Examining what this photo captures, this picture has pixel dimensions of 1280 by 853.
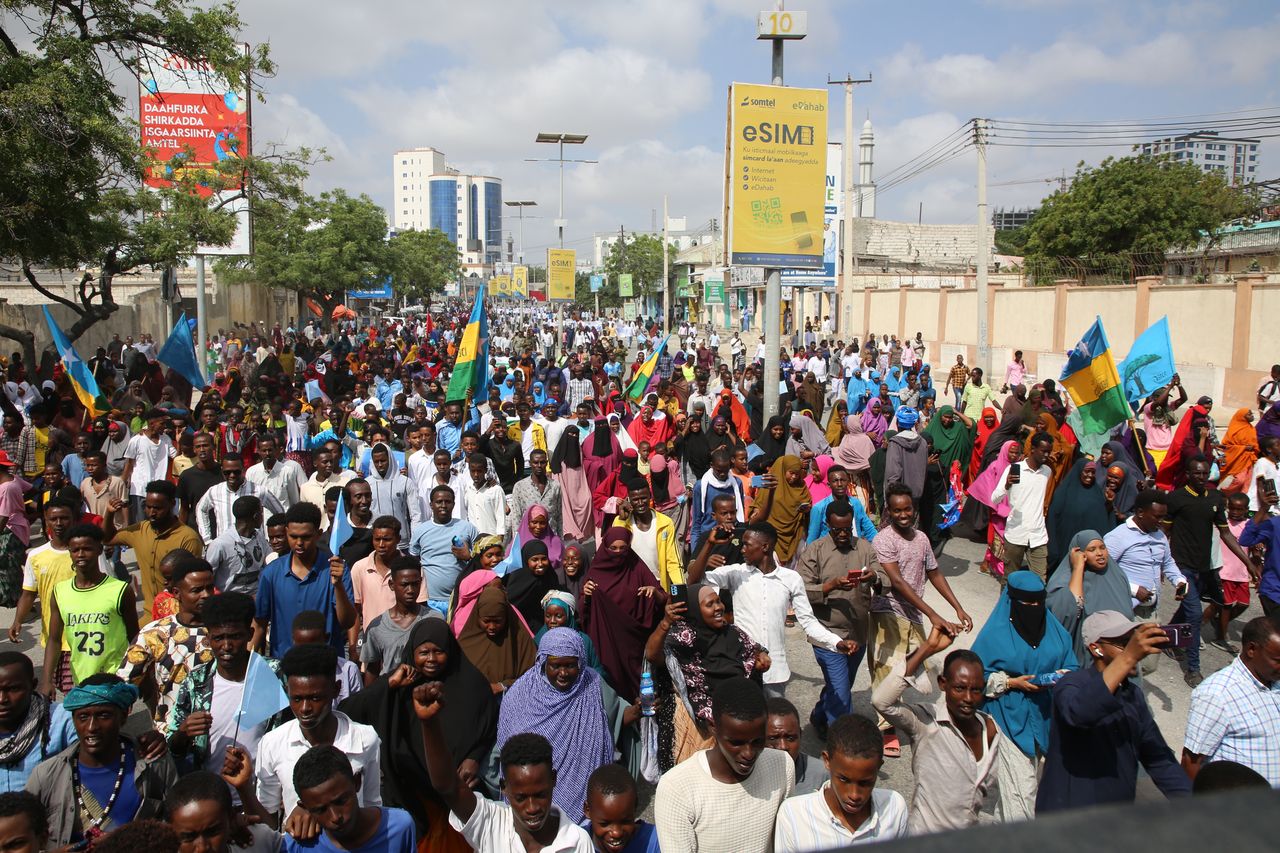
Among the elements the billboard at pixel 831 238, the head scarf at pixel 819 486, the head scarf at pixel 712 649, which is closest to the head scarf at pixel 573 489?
the head scarf at pixel 819 486

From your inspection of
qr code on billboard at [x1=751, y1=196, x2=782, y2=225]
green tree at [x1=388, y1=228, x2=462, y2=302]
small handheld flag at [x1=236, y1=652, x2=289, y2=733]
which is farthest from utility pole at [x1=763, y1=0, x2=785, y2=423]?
green tree at [x1=388, y1=228, x2=462, y2=302]

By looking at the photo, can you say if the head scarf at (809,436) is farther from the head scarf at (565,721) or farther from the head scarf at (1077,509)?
the head scarf at (565,721)

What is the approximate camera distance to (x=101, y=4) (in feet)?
41.1

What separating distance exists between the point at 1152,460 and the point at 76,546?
8787 mm

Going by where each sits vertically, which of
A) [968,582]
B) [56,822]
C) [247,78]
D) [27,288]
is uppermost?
[247,78]

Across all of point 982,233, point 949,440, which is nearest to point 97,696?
point 949,440

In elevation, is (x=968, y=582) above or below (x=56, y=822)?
below

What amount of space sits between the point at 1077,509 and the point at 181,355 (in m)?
11.2

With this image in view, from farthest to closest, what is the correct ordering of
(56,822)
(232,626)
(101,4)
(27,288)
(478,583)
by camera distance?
(27,288) → (101,4) → (478,583) → (232,626) → (56,822)

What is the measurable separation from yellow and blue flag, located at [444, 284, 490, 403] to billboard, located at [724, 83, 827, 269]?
335 cm

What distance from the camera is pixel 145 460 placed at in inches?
331

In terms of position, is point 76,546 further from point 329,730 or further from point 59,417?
point 59,417

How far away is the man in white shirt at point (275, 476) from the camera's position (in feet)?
24.8

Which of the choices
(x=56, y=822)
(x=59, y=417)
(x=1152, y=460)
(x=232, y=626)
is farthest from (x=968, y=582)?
(x=59, y=417)
